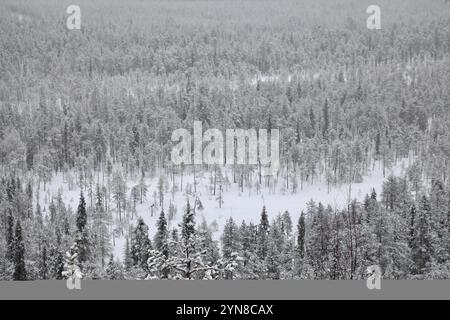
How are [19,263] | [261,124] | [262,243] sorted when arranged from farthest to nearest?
[261,124]
[262,243]
[19,263]

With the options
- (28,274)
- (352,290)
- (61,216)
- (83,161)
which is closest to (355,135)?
(83,161)

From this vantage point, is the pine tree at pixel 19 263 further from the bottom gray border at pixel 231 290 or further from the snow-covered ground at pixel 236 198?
the bottom gray border at pixel 231 290

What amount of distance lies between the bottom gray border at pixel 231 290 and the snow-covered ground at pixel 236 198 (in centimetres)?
9500

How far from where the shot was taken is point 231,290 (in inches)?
319

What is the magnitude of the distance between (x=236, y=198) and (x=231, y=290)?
113430 millimetres

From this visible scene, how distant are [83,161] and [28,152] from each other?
729 inches

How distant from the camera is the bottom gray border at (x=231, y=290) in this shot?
7.70m

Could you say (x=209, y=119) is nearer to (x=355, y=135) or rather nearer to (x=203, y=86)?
(x=203, y=86)

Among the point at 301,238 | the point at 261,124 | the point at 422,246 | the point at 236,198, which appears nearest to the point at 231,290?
the point at 422,246

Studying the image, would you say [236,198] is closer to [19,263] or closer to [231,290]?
[19,263]

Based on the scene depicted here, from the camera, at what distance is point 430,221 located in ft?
223

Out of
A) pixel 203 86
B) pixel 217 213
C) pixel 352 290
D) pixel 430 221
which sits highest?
pixel 203 86

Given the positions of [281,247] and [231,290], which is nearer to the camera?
[231,290]

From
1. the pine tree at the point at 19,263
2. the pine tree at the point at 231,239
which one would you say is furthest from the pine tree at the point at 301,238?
the pine tree at the point at 19,263
